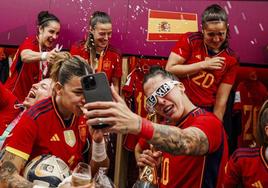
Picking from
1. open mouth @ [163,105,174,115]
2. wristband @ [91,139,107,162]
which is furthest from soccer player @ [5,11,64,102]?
open mouth @ [163,105,174,115]

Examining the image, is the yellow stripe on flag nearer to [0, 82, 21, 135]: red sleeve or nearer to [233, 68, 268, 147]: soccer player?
[233, 68, 268, 147]: soccer player

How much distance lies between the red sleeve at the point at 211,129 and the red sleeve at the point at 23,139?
90 centimetres

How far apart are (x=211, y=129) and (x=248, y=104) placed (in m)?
2.83

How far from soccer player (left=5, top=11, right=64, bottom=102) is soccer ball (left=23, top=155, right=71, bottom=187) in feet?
8.58

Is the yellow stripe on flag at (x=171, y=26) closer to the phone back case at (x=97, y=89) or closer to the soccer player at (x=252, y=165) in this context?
the soccer player at (x=252, y=165)

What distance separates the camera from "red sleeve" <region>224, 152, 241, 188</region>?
11.2 feet

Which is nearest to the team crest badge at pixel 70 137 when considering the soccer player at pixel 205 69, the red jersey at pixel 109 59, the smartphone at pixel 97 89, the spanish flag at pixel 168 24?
the smartphone at pixel 97 89

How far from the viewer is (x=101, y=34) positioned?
5305 mm

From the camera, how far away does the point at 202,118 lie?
2.76 meters

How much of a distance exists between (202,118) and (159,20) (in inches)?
124

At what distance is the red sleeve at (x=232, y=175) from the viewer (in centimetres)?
343

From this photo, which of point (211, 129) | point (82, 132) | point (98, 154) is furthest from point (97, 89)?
point (82, 132)

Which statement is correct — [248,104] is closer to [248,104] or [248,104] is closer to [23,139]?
[248,104]

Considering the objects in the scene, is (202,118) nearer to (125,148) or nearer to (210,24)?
(210,24)
